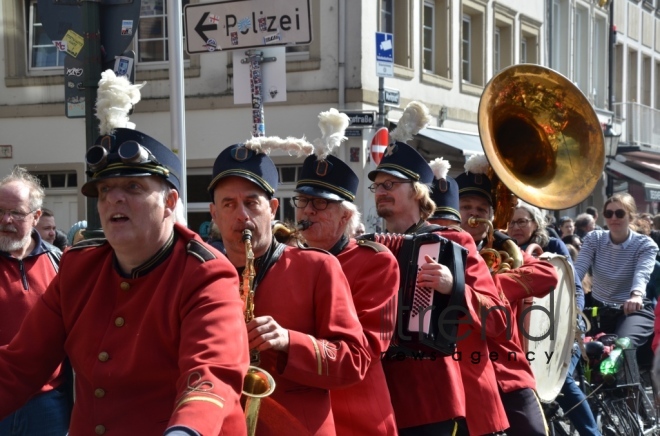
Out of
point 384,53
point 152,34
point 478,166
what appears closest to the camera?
point 478,166

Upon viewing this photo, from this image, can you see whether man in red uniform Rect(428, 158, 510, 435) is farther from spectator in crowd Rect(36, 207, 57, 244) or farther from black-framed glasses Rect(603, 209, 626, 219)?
spectator in crowd Rect(36, 207, 57, 244)

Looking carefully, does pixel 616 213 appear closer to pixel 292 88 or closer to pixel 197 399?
pixel 197 399

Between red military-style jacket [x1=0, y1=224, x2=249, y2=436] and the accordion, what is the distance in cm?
178

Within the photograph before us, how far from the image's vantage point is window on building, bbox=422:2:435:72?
21.3 metres

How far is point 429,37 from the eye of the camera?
21484 millimetres

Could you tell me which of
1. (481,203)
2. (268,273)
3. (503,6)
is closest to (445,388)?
(268,273)

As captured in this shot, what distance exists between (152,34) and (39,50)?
2.34m

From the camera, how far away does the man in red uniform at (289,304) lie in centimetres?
379

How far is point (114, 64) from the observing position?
617 cm

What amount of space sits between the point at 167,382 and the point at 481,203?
390 centimetres

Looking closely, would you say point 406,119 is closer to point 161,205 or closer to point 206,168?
point 161,205

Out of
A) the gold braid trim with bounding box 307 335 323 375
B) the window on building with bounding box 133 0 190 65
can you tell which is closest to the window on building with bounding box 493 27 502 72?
the window on building with bounding box 133 0 190 65

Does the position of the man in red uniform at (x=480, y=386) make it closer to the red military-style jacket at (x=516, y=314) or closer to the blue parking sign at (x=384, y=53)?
the red military-style jacket at (x=516, y=314)

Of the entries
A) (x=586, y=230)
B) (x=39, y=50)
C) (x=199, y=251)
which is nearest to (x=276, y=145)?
(x=199, y=251)
